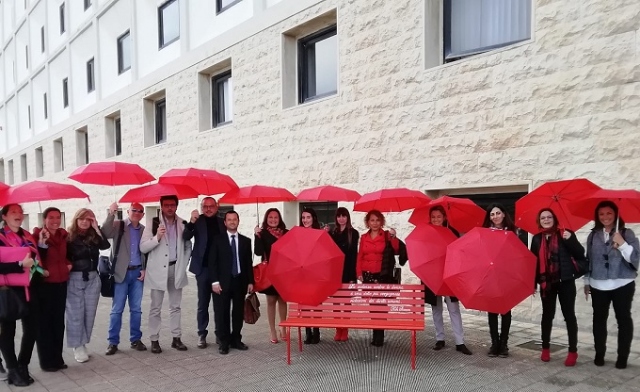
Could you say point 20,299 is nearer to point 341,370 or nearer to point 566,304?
point 341,370

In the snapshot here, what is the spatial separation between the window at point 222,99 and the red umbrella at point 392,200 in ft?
24.8

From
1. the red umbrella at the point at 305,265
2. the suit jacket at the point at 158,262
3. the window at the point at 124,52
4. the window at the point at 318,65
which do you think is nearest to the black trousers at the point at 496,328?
the red umbrella at the point at 305,265

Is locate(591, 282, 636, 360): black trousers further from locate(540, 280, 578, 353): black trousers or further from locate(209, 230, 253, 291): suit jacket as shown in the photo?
locate(209, 230, 253, 291): suit jacket

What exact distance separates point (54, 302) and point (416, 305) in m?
3.88

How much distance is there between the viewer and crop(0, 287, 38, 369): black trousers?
16.0 ft

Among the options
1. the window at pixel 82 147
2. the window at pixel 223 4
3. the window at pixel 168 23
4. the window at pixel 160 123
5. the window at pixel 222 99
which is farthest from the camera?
the window at pixel 82 147

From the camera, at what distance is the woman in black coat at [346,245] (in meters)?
6.21

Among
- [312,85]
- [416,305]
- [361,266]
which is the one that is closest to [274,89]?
[312,85]

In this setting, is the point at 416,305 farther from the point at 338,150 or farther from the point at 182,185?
the point at 338,150

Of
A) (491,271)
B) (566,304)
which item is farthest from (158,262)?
(566,304)

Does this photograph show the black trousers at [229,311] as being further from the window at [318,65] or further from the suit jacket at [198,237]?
the window at [318,65]

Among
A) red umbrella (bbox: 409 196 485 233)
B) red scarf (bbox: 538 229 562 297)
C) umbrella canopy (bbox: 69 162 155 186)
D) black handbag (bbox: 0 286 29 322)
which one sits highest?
umbrella canopy (bbox: 69 162 155 186)

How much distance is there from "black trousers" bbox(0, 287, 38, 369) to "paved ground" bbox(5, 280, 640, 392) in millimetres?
262

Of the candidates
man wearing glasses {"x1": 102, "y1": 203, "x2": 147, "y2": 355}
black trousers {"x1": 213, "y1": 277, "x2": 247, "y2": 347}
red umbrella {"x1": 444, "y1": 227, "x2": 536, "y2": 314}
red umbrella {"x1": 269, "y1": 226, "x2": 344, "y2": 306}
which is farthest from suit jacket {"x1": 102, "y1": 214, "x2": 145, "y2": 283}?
red umbrella {"x1": 444, "y1": 227, "x2": 536, "y2": 314}
